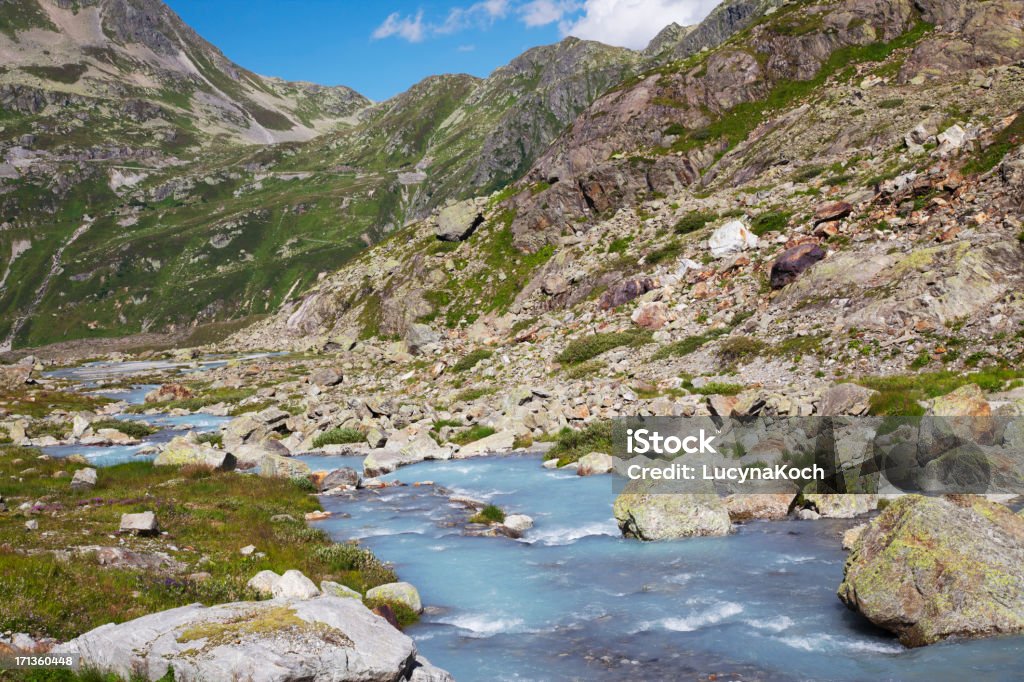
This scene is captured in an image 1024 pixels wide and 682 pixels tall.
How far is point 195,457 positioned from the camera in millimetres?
31000

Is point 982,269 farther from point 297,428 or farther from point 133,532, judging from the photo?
point 297,428

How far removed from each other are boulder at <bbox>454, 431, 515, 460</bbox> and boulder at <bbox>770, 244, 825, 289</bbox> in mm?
20663

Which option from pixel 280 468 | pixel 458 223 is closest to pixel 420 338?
pixel 458 223

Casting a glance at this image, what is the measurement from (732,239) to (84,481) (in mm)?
44245

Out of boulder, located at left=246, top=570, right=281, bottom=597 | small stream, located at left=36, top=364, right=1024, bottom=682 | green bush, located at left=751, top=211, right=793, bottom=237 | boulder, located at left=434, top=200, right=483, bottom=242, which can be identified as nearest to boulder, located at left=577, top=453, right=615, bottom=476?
small stream, located at left=36, top=364, right=1024, bottom=682

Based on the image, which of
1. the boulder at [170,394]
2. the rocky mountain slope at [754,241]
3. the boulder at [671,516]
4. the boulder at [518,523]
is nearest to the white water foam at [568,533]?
the boulder at [518,523]

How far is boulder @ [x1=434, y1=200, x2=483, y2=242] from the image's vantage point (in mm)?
87062

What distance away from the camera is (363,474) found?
3198 centimetres

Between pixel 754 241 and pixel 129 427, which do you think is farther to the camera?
pixel 129 427

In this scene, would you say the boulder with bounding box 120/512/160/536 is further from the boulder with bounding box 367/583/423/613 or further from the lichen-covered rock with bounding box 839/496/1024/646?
the lichen-covered rock with bounding box 839/496/1024/646

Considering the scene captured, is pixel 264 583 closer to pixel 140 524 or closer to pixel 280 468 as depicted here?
pixel 140 524

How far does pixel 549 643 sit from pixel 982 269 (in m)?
29.7

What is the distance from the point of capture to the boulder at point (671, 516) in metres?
18.0

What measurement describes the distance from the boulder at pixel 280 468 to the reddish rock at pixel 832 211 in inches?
1514
